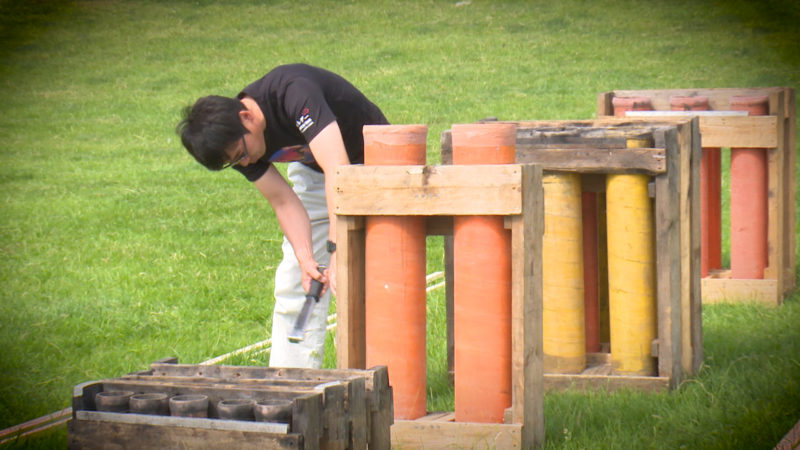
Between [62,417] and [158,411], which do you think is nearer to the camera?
[158,411]

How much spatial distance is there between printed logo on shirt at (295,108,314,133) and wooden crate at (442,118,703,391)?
68cm

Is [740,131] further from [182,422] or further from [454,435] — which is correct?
[182,422]

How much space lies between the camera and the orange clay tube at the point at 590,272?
5.34 m

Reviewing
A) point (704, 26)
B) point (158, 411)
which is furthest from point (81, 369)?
point (704, 26)

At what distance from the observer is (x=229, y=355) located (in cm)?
582

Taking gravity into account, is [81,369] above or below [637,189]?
below

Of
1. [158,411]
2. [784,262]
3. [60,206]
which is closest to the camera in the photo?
[158,411]

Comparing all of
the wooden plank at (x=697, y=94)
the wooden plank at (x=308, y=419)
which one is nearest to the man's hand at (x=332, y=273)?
the wooden plank at (x=308, y=419)

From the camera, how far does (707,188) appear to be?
718cm

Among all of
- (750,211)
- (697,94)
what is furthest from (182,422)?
(697,94)

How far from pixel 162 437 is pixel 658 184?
2.62 m

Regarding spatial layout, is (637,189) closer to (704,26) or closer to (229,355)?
(229,355)

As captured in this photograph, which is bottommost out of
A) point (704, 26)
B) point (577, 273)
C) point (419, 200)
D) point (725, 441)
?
point (725, 441)

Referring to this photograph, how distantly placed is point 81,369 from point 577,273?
8.67 ft
